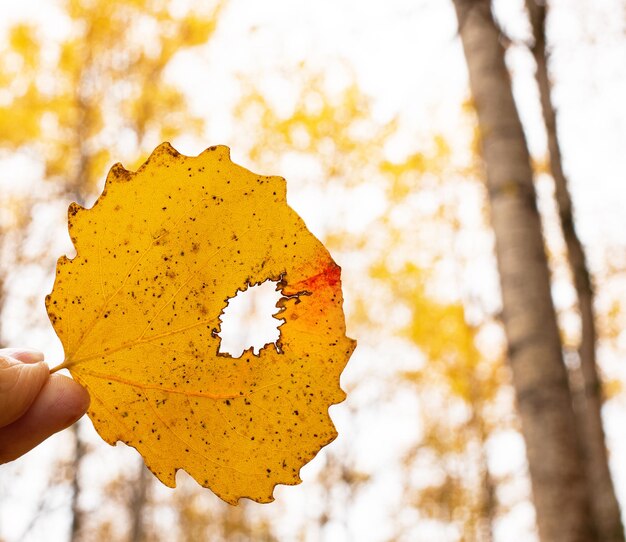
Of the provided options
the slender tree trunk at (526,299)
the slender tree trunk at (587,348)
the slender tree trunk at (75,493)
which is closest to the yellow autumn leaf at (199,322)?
the slender tree trunk at (526,299)

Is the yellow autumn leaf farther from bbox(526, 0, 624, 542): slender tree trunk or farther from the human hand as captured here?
bbox(526, 0, 624, 542): slender tree trunk

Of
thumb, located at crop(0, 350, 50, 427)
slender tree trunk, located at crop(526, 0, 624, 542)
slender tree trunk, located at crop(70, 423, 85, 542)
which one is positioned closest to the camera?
thumb, located at crop(0, 350, 50, 427)

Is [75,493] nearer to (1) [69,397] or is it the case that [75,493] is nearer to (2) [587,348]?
(2) [587,348]

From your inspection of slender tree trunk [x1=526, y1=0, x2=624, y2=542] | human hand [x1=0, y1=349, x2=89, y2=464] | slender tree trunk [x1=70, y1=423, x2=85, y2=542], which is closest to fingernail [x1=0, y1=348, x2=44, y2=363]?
human hand [x1=0, y1=349, x2=89, y2=464]

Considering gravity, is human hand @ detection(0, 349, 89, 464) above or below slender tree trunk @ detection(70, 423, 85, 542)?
below

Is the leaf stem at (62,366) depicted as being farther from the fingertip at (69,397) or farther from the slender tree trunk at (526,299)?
the slender tree trunk at (526,299)

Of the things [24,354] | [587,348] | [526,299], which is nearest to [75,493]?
[587,348]
